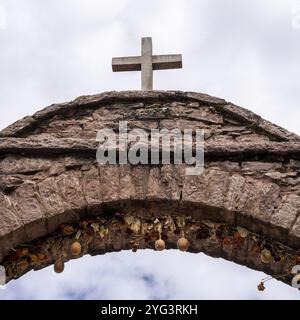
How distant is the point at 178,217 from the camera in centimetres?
427

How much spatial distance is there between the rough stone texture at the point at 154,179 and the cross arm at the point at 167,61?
0.93m

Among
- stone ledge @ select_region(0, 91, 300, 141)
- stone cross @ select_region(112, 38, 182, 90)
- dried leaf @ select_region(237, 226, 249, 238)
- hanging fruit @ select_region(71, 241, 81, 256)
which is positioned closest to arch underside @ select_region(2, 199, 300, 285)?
dried leaf @ select_region(237, 226, 249, 238)

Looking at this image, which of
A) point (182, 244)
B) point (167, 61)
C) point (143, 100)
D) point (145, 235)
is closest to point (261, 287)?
point (182, 244)

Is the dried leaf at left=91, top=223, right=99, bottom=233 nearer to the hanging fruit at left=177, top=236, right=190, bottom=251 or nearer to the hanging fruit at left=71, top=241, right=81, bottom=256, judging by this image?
the hanging fruit at left=71, top=241, right=81, bottom=256

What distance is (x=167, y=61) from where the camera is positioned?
214 inches

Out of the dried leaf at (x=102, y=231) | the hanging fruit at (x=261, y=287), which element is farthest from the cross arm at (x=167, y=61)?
the hanging fruit at (x=261, y=287)

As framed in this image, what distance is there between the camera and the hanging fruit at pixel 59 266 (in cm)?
420

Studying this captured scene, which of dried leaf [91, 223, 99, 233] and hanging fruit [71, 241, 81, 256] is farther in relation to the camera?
dried leaf [91, 223, 99, 233]

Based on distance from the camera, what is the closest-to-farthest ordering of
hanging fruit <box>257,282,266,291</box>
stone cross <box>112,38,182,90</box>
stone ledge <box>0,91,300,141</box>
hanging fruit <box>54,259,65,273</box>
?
hanging fruit <box>257,282,266,291</box>
hanging fruit <box>54,259,65,273</box>
stone ledge <box>0,91,300,141</box>
stone cross <box>112,38,182,90</box>

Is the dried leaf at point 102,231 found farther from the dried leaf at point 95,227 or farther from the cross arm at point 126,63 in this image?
the cross arm at point 126,63

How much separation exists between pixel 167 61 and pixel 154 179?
5.22 feet

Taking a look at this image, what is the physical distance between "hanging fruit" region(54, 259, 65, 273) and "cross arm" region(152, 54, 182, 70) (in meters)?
2.20

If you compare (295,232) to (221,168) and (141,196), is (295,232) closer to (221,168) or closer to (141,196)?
(221,168)

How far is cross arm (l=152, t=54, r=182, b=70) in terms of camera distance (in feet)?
17.8
